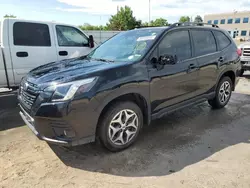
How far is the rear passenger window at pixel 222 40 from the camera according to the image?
15.8 feet

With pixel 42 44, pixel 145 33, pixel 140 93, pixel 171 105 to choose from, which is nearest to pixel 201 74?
pixel 171 105

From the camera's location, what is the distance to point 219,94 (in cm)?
500

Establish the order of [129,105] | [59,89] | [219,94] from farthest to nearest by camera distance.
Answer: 1. [219,94]
2. [129,105]
3. [59,89]

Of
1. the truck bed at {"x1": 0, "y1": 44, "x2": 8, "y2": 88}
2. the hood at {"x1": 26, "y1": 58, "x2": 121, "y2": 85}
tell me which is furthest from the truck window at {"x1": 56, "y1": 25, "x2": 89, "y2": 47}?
the hood at {"x1": 26, "y1": 58, "x2": 121, "y2": 85}

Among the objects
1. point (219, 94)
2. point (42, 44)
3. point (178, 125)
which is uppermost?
point (42, 44)

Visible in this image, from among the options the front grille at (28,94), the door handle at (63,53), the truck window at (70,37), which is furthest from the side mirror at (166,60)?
the truck window at (70,37)

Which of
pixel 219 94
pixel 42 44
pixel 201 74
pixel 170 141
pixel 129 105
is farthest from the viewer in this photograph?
pixel 42 44

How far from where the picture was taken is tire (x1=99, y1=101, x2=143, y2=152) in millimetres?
3049

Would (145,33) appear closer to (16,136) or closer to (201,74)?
(201,74)

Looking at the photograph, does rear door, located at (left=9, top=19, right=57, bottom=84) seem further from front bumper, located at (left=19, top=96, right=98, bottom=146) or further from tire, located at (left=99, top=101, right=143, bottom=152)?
tire, located at (left=99, top=101, right=143, bottom=152)

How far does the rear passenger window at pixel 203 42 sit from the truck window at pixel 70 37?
10.7ft

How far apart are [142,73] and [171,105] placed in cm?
93

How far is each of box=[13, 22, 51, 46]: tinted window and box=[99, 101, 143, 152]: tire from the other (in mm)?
3453

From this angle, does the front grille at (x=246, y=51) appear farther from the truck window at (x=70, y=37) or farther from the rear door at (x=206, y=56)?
the truck window at (x=70, y=37)
